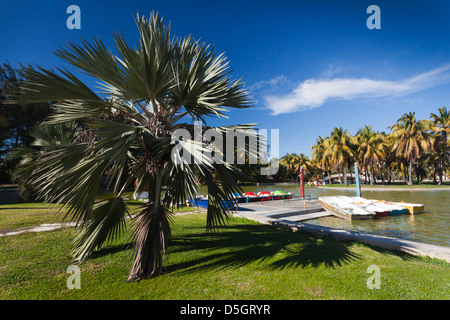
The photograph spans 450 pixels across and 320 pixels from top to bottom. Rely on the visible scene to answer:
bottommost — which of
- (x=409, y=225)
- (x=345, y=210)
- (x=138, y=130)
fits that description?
(x=409, y=225)

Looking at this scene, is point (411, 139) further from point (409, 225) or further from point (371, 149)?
point (409, 225)

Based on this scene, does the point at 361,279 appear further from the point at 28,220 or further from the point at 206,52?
the point at 28,220

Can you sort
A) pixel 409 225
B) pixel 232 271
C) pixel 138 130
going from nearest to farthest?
pixel 138 130 < pixel 232 271 < pixel 409 225

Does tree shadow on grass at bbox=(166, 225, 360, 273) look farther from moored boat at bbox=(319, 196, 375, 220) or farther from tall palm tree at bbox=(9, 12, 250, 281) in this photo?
moored boat at bbox=(319, 196, 375, 220)

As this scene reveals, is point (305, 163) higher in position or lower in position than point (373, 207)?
higher

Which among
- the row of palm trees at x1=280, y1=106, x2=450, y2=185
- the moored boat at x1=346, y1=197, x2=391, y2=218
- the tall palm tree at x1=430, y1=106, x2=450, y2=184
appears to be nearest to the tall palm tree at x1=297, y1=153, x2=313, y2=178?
the row of palm trees at x1=280, y1=106, x2=450, y2=185

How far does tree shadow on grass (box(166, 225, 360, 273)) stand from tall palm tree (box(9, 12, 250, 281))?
109cm

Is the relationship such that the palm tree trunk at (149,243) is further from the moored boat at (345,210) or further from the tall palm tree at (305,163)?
the tall palm tree at (305,163)

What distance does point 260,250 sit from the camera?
536cm

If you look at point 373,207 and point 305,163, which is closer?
point 373,207

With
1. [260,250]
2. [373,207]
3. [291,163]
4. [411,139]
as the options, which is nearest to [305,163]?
[291,163]

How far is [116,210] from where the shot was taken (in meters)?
4.48

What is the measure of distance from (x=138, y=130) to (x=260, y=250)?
160 inches
